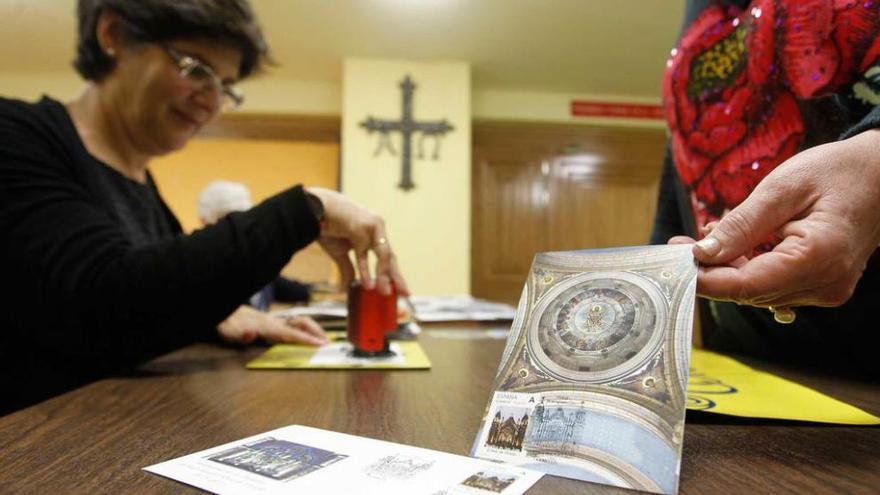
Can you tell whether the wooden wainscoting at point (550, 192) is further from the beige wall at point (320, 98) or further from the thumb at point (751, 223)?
the thumb at point (751, 223)

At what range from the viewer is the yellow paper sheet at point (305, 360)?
2.18 ft

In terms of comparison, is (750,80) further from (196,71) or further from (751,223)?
(196,71)

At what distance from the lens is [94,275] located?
24.5 inches

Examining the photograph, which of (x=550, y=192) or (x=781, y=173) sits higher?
(x=550, y=192)

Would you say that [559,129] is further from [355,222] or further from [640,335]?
[640,335]

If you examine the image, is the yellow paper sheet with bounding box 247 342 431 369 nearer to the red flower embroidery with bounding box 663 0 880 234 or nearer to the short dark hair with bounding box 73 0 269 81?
the red flower embroidery with bounding box 663 0 880 234

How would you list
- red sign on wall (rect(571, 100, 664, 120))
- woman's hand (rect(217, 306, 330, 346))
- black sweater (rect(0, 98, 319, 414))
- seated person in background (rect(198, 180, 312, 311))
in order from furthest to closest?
red sign on wall (rect(571, 100, 664, 120)) → seated person in background (rect(198, 180, 312, 311)) → woman's hand (rect(217, 306, 330, 346)) → black sweater (rect(0, 98, 319, 414))

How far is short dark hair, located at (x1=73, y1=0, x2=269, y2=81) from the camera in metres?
0.85

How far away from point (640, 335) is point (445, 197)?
302 centimetres

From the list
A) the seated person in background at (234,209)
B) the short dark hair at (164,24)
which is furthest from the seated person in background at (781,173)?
the seated person in background at (234,209)

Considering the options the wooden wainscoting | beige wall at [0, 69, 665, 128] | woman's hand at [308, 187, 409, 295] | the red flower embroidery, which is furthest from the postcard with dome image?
the wooden wainscoting

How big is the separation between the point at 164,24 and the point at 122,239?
1.26ft

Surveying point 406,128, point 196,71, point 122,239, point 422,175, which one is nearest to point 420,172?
point 422,175

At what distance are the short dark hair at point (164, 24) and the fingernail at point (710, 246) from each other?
0.81 metres
